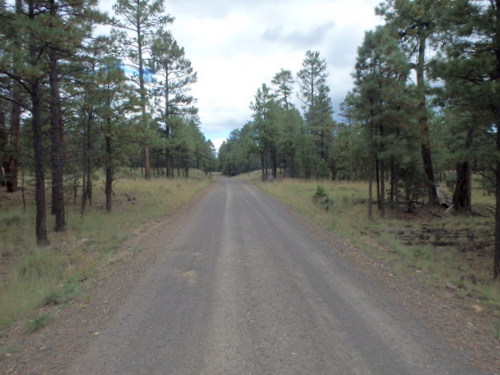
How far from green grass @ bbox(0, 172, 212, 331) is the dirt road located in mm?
1489

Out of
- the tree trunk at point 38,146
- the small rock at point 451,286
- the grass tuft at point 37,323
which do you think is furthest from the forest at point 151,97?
the grass tuft at point 37,323

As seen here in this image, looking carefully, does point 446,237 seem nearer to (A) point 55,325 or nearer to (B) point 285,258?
(B) point 285,258

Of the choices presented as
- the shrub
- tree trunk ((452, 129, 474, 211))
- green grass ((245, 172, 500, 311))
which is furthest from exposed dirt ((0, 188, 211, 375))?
tree trunk ((452, 129, 474, 211))

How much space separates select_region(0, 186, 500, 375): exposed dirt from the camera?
3.54 meters

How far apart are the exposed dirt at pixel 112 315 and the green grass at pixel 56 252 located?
0.30m

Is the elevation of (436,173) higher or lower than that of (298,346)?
higher

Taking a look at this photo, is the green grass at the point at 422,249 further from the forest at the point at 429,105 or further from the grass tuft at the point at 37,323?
the grass tuft at the point at 37,323

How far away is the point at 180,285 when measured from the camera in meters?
5.59

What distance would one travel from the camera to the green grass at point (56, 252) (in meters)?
5.37

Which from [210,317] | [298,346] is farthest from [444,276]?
[210,317]

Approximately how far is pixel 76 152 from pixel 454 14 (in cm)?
1299

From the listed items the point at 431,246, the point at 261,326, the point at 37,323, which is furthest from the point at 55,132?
the point at 431,246

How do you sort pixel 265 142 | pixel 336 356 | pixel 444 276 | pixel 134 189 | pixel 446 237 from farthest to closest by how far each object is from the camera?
pixel 265 142, pixel 134 189, pixel 446 237, pixel 444 276, pixel 336 356

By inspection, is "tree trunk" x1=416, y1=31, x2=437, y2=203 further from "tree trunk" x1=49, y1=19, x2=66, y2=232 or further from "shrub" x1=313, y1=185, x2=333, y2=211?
"tree trunk" x1=49, y1=19, x2=66, y2=232
